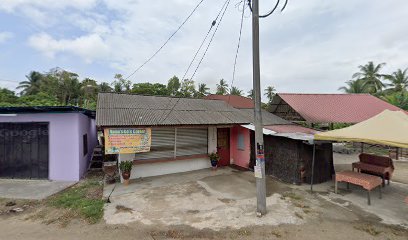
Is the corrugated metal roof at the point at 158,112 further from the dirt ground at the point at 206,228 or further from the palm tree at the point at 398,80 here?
the palm tree at the point at 398,80

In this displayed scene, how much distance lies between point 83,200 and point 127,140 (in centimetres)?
250

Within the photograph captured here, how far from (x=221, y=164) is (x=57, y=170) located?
754cm

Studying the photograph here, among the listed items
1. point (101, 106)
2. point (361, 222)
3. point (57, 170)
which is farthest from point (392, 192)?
point (57, 170)

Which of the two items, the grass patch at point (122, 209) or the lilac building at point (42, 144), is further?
the lilac building at point (42, 144)

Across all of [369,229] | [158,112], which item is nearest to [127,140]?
[158,112]

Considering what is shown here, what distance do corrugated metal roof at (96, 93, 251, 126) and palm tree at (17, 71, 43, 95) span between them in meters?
42.7

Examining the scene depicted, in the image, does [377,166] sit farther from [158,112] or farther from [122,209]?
[122,209]

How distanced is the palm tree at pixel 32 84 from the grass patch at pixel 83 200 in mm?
44713

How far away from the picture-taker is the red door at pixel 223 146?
39.8 ft

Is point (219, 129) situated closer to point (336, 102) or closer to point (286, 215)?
point (286, 215)

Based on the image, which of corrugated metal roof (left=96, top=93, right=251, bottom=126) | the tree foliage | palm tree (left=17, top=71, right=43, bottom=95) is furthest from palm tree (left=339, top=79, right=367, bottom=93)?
palm tree (left=17, top=71, right=43, bottom=95)

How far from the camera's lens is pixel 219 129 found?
1212cm

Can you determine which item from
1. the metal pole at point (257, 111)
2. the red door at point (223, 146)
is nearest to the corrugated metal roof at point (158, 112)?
the red door at point (223, 146)

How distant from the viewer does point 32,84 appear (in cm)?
4559
